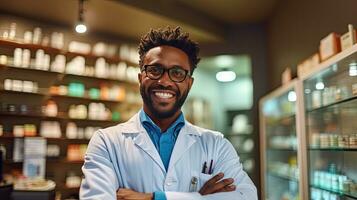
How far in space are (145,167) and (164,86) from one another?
0.32 metres

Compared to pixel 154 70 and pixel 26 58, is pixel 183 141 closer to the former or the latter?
pixel 154 70

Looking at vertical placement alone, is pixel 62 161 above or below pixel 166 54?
below

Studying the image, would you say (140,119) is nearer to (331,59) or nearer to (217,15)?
(331,59)

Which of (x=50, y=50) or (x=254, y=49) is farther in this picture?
(x=254, y=49)

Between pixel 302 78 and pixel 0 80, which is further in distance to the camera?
pixel 302 78

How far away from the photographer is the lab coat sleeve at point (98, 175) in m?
1.20

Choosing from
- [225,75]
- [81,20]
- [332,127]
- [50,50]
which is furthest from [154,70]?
[225,75]

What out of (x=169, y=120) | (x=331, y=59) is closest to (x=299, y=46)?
(x=331, y=59)

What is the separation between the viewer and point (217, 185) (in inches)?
51.7

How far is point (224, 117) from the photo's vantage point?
5301 mm

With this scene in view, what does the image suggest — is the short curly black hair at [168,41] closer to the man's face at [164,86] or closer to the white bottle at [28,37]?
the man's face at [164,86]

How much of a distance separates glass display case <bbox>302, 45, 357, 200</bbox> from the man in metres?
0.88

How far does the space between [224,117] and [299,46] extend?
2.39 m

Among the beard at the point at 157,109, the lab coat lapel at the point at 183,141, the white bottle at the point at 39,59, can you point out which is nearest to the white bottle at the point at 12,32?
the white bottle at the point at 39,59
